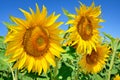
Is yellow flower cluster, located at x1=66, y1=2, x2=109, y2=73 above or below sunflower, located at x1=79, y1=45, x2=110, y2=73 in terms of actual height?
above

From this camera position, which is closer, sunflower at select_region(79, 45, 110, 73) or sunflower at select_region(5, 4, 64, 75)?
sunflower at select_region(5, 4, 64, 75)

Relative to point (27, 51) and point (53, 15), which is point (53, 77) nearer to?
point (27, 51)

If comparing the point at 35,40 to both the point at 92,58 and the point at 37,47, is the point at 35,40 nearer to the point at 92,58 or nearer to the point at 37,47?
the point at 37,47

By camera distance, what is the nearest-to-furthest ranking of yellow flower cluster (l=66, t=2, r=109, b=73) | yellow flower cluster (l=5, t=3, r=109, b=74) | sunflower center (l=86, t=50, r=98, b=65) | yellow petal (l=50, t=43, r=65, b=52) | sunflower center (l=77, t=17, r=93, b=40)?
yellow flower cluster (l=5, t=3, r=109, b=74)
yellow petal (l=50, t=43, r=65, b=52)
yellow flower cluster (l=66, t=2, r=109, b=73)
sunflower center (l=77, t=17, r=93, b=40)
sunflower center (l=86, t=50, r=98, b=65)

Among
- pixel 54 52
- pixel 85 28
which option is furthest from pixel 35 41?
pixel 85 28

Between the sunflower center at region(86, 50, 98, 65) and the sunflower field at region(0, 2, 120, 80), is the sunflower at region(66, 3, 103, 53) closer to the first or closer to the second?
the sunflower field at region(0, 2, 120, 80)

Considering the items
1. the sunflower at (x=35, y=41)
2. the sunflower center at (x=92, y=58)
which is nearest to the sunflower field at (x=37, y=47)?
the sunflower at (x=35, y=41)

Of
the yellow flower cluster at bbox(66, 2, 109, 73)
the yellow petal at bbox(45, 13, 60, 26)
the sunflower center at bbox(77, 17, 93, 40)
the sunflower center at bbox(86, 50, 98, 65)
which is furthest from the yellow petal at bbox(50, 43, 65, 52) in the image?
the sunflower center at bbox(86, 50, 98, 65)
